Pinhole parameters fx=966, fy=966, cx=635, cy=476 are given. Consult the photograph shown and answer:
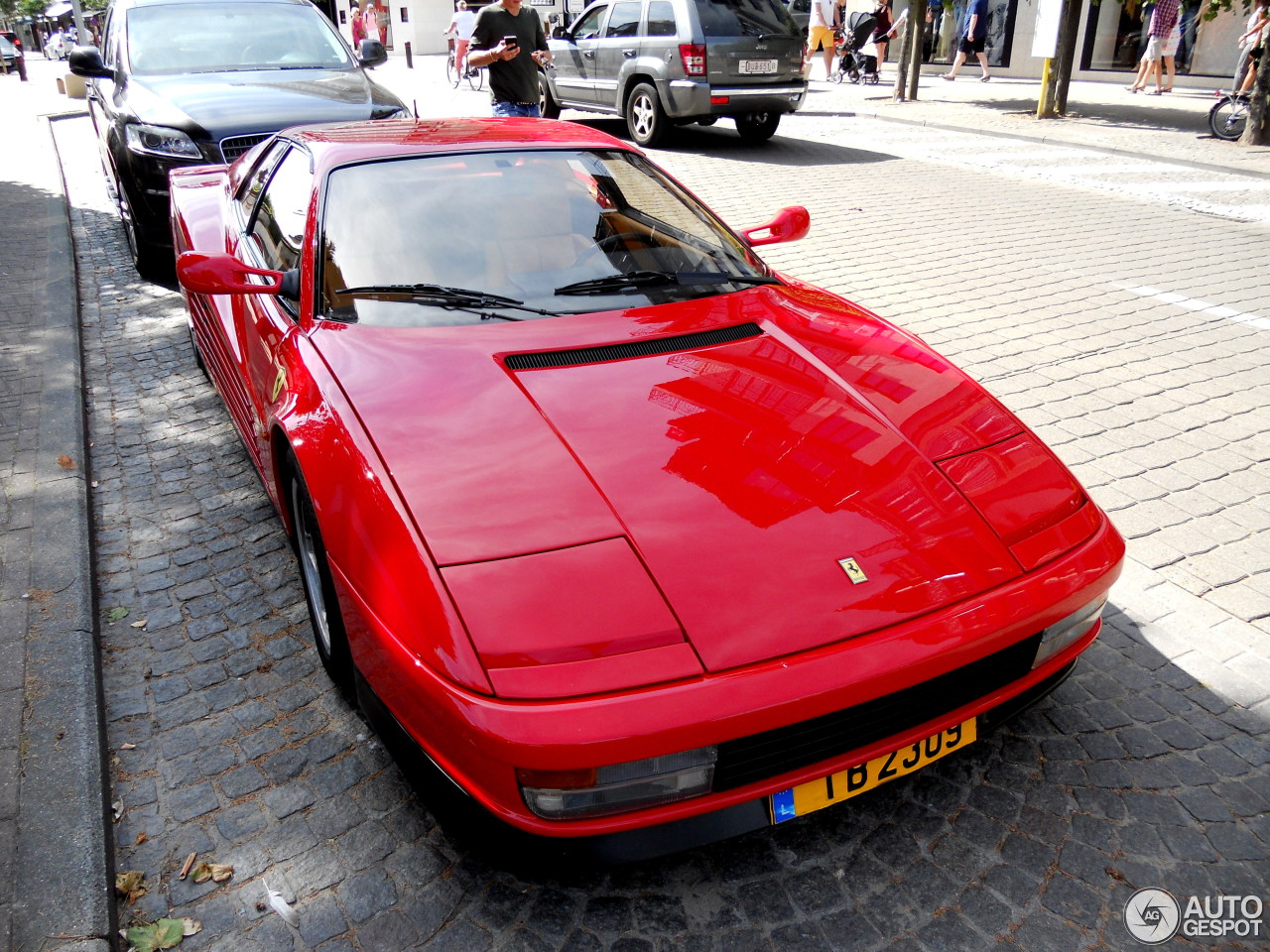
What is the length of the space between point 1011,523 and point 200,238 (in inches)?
153

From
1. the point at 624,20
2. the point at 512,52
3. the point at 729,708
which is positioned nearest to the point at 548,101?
the point at 624,20

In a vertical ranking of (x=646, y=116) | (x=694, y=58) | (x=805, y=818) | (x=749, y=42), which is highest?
(x=749, y=42)

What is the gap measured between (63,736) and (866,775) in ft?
6.84

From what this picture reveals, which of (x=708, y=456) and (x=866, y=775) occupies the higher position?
(x=708, y=456)

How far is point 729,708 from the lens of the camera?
1807 millimetres

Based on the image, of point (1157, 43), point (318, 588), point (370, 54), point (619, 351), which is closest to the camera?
point (619, 351)

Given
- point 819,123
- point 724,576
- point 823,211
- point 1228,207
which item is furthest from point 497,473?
point 819,123

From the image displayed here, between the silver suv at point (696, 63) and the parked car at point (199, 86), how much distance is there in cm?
465

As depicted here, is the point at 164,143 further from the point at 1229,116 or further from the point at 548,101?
the point at 1229,116

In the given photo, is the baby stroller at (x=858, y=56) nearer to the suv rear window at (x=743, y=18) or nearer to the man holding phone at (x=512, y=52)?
the suv rear window at (x=743, y=18)

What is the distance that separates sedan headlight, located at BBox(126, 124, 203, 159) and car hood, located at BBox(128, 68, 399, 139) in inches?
2.4

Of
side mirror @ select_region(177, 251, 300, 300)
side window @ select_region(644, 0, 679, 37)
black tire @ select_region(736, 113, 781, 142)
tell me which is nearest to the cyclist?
side window @ select_region(644, 0, 679, 37)

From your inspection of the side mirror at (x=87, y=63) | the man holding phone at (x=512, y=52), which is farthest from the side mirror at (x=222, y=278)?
the side mirror at (x=87, y=63)

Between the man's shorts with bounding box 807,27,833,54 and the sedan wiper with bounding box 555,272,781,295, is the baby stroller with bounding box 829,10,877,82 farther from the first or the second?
the sedan wiper with bounding box 555,272,781,295
